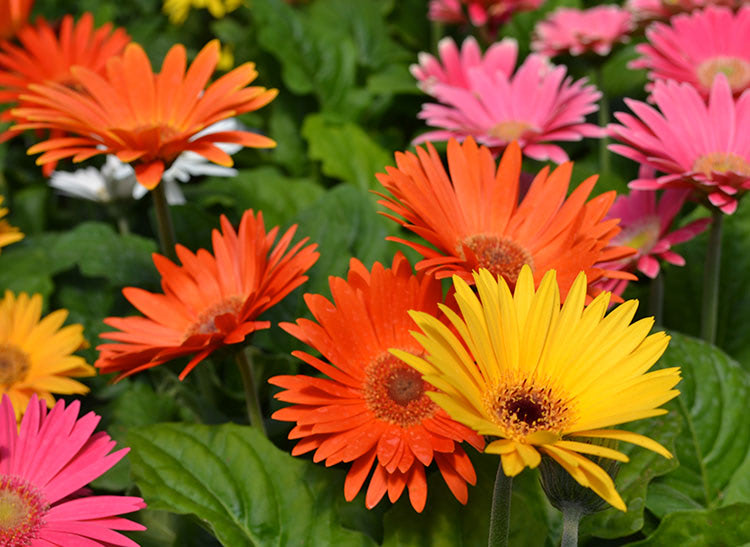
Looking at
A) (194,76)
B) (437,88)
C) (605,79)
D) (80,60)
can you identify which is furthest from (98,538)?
(605,79)

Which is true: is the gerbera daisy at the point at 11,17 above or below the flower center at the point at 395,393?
above

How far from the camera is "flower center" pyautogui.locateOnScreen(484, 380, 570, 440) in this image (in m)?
0.62

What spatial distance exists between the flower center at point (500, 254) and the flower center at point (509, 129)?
0.34m

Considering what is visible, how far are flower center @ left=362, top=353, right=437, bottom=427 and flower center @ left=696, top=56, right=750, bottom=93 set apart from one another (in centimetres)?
66

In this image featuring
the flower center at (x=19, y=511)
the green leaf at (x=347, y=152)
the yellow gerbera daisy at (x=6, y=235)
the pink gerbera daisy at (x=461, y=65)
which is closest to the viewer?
the flower center at (x=19, y=511)

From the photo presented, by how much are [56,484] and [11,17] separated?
1.12m

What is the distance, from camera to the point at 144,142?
860mm

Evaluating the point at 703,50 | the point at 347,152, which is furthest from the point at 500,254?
the point at 347,152

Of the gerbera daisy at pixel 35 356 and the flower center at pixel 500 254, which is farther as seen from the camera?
the gerbera daisy at pixel 35 356

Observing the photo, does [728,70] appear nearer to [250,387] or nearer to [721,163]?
[721,163]

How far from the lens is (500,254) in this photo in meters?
0.81

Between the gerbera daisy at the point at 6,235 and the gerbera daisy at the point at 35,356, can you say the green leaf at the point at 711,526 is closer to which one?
the gerbera daisy at the point at 35,356

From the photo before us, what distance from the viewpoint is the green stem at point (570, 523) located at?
0.64 m

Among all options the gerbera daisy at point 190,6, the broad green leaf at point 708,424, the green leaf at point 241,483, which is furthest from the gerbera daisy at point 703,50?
the gerbera daisy at point 190,6
